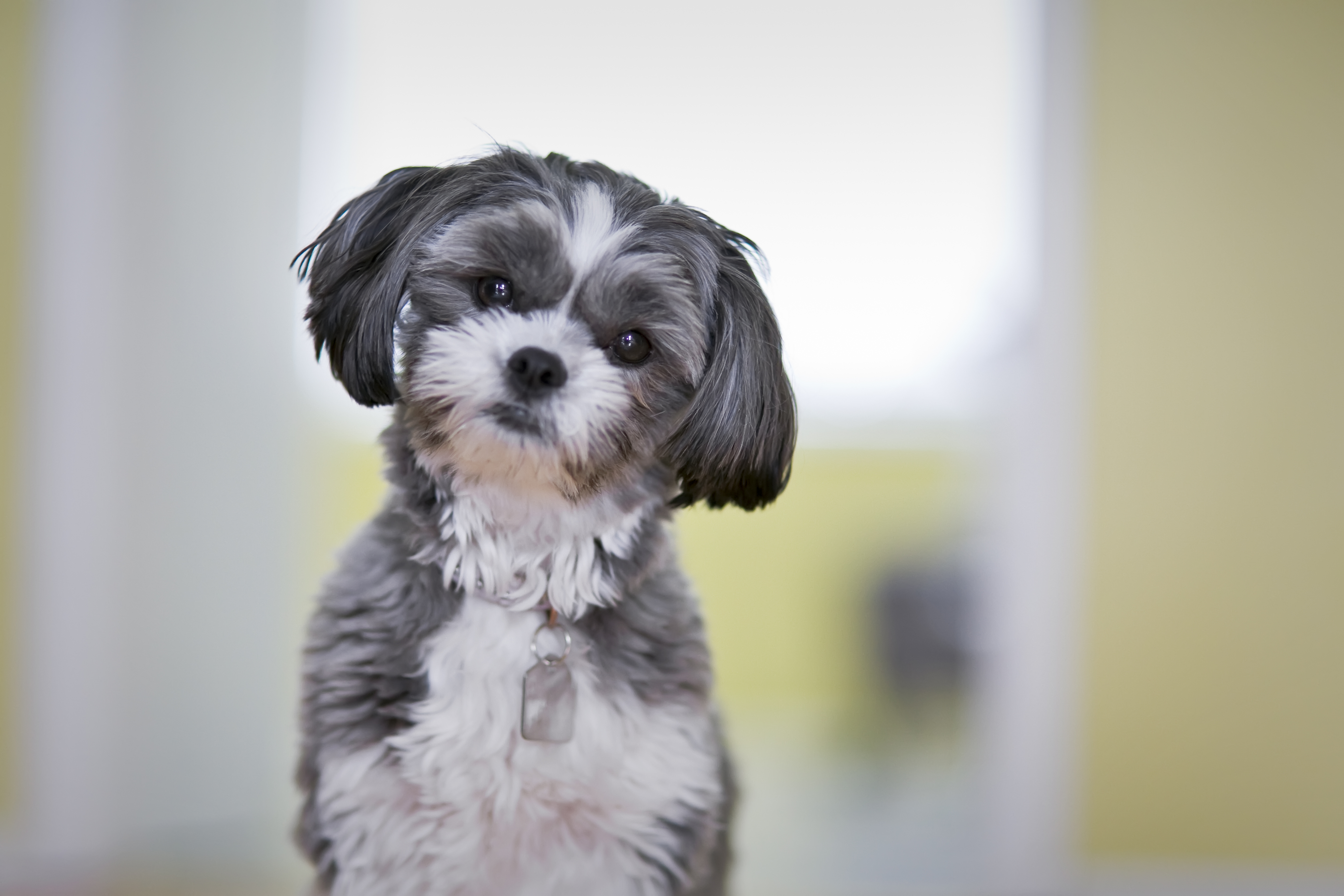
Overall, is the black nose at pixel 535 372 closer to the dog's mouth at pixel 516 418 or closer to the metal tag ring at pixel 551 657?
the dog's mouth at pixel 516 418

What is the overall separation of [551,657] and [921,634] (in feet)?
8.03

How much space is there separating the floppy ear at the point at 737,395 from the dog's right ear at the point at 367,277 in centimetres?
26

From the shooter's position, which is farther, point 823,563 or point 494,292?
point 823,563

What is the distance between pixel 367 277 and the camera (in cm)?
91

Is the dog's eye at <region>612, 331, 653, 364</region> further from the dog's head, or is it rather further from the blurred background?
the blurred background

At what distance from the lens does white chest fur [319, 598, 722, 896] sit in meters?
0.93

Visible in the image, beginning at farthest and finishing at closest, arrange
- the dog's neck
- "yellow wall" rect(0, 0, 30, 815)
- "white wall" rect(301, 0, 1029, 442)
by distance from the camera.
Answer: "yellow wall" rect(0, 0, 30, 815)
"white wall" rect(301, 0, 1029, 442)
the dog's neck

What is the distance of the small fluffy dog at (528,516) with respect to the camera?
88cm

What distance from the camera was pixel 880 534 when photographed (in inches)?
138

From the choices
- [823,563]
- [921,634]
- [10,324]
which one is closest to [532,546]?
[10,324]

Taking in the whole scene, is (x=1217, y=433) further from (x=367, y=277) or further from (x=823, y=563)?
(x=367, y=277)

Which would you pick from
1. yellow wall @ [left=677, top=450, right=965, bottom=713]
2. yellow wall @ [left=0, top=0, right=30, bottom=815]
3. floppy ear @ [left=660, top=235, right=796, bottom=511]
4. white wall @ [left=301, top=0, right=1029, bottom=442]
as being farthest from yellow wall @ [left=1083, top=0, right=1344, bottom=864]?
yellow wall @ [left=0, top=0, right=30, bottom=815]

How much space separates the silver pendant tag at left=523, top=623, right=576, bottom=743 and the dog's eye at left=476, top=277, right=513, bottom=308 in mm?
320

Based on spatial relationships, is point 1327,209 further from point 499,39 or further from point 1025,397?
point 499,39
